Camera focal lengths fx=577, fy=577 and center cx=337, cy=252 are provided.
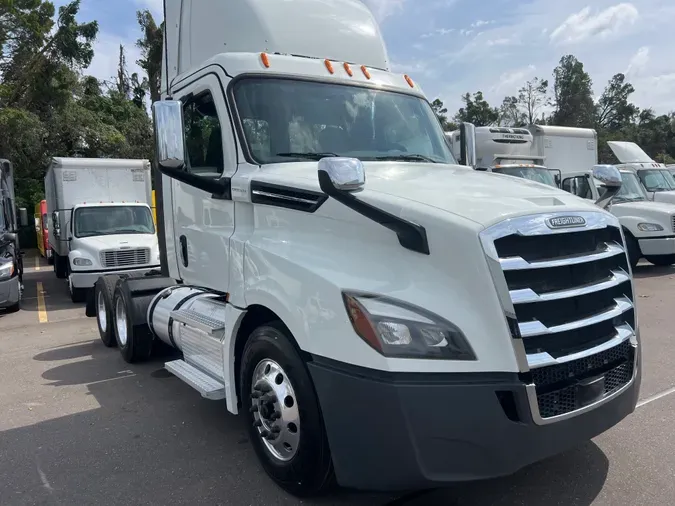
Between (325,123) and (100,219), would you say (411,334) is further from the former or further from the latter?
(100,219)

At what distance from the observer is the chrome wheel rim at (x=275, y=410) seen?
11.2 feet

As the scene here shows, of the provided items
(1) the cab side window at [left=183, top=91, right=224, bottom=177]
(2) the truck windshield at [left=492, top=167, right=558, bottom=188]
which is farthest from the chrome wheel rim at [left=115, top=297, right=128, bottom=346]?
(2) the truck windshield at [left=492, top=167, right=558, bottom=188]

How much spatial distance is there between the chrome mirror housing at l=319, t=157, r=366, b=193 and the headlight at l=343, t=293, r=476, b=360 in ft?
2.29

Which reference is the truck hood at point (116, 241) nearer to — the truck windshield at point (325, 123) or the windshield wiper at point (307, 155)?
the truck windshield at point (325, 123)

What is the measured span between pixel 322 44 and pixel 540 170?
387 inches

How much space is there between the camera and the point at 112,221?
1371 centimetres

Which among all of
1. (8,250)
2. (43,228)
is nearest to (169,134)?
(8,250)

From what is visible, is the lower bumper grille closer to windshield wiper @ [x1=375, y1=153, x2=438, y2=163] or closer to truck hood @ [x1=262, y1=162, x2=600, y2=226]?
truck hood @ [x1=262, y1=162, x2=600, y2=226]

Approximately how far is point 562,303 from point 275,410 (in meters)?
1.76

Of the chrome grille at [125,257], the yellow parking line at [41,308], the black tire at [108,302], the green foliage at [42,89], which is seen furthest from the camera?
the green foliage at [42,89]

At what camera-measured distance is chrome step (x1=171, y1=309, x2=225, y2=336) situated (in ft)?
14.4

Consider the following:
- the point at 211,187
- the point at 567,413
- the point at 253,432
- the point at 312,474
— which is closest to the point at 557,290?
the point at 567,413

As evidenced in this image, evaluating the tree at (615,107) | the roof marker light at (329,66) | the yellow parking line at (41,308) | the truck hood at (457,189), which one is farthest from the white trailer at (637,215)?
the tree at (615,107)

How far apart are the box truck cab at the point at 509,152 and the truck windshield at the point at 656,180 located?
2.71 metres
